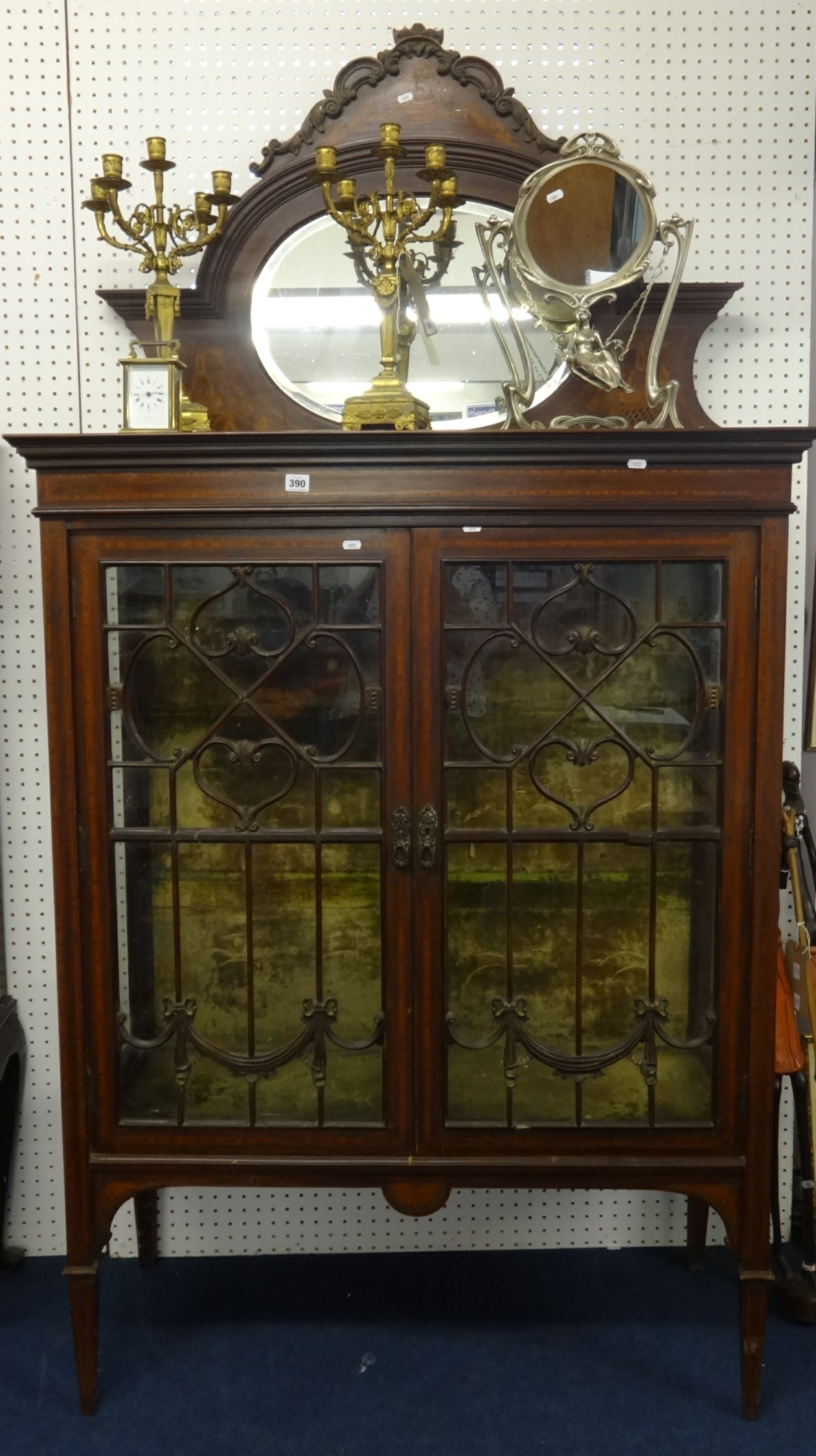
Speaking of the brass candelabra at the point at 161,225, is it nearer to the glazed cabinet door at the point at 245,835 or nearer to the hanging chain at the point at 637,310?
the glazed cabinet door at the point at 245,835

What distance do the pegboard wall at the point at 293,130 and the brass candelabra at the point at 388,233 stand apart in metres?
0.42

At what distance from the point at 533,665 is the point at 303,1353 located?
1458 mm

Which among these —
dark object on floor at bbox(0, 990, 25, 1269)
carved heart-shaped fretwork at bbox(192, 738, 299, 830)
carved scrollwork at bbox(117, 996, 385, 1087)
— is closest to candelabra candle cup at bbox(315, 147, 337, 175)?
carved heart-shaped fretwork at bbox(192, 738, 299, 830)

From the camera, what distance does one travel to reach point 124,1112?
2.01 meters

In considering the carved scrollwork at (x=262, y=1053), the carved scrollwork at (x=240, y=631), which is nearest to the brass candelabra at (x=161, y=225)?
the carved scrollwork at (x=240, y=631)

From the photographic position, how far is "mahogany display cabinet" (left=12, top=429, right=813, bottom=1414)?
6.16 feet

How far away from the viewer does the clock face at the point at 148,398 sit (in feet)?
6.61

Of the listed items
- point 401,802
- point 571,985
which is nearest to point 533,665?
point 401,802

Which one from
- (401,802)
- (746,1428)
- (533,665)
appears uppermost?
(533,665)

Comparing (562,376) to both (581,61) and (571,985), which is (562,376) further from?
(571,985)

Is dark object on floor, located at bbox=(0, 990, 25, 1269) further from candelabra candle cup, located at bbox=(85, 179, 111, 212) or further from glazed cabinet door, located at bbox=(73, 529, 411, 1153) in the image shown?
candelabra candle cup, located at bbox=(85, 179, 111, 212)

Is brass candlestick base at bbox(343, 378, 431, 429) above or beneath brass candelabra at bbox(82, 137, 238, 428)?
beneath

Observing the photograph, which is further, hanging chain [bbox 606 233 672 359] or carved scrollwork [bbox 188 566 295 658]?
hanging chain [bbox 606 233 672 359]

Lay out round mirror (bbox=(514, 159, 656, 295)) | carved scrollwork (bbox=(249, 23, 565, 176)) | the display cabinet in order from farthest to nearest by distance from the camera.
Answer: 1. carved scrollwork (bbox=(249, 23, 565, 176))
2. round mirror (bbox=(514, 159, 656, 295))
3. the display cabinet
